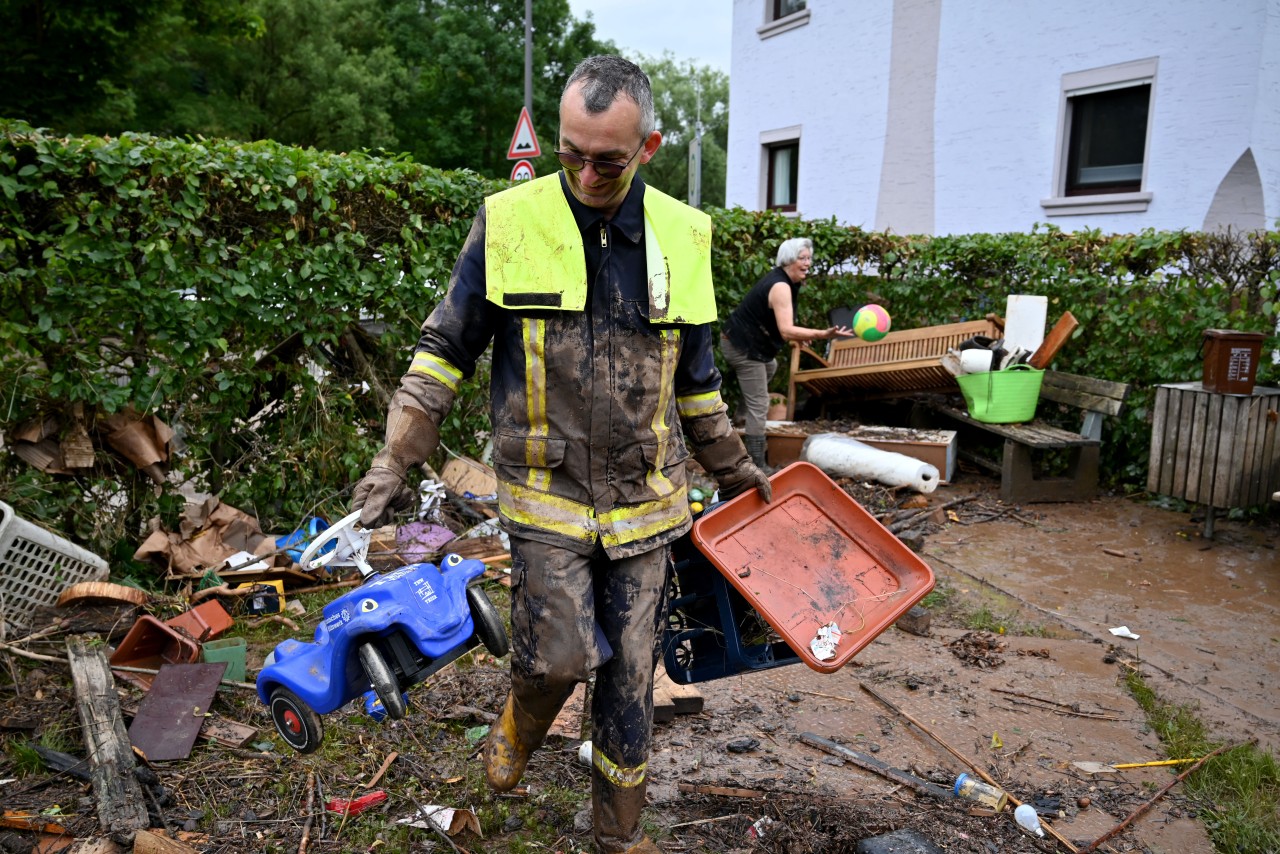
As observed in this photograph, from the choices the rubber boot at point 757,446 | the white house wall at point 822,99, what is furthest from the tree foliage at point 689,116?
the rubber boot at point 757,446

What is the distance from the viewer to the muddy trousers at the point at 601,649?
238 centimetres

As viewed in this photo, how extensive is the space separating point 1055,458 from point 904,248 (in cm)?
247

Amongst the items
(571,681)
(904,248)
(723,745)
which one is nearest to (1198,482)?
(904,248)

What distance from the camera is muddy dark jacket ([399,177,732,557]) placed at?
234cm

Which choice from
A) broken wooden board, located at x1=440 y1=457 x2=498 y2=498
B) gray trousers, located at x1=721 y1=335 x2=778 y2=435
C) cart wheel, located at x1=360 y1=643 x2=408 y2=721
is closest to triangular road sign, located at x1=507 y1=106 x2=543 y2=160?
gray trousers, located at x1=721 y1=335 x2=778 y2=435

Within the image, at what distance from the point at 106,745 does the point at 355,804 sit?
0.89 meters

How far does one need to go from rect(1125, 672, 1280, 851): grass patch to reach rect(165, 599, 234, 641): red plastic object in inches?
160

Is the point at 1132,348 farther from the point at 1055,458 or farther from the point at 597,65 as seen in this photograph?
the point at 597,65

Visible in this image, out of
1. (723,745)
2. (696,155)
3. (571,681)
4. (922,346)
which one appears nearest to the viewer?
(571,681)

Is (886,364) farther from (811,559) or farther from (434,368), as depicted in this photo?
(434,368)

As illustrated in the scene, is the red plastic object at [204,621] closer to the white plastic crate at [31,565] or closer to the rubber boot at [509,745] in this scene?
the white plastic crate at [31,565]

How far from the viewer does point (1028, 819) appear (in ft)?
9.78

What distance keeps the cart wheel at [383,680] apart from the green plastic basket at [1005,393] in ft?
19.5

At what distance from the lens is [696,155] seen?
19.7 meters
